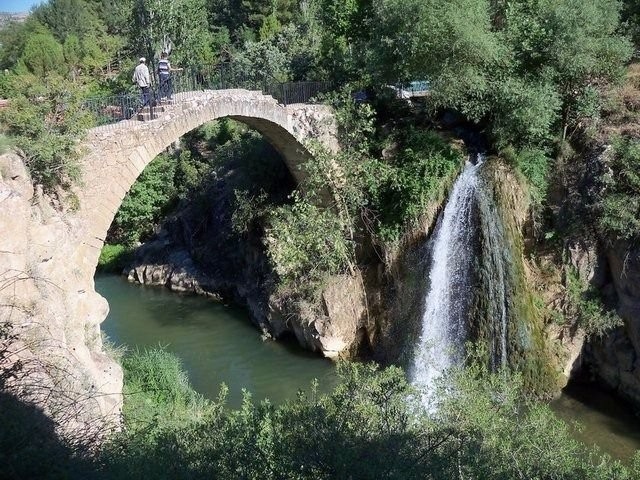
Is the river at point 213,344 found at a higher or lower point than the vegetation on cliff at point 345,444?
lower

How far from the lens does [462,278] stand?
1362 centimetres

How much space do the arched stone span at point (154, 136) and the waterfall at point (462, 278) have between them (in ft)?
15.2

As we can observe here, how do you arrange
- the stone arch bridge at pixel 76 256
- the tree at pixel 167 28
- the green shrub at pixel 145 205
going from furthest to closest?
the tree at pixel 167 28
the green shrub at pixel 145 205
the stone arch bridge at pixel 76 256

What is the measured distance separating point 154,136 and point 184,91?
3006 mm

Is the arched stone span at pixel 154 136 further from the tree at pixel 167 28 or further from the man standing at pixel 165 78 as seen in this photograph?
the tree at pixel 167 28

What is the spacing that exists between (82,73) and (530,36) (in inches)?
1281

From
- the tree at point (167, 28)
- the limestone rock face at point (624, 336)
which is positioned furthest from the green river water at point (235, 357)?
the tree at point (167, 28)

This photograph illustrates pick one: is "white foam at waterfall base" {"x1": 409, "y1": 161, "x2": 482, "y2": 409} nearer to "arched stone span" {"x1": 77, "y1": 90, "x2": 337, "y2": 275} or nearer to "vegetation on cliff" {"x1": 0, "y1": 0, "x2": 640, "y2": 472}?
"vegetation on cliff" {"x1": 0, "y1": 0, "x2": 640, "y2": 472}

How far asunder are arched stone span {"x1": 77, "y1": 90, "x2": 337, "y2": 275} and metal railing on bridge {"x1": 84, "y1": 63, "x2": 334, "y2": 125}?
0.38 meters

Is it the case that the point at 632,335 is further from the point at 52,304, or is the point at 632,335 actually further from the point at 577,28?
the point at 52,304

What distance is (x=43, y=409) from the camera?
6.09 meters

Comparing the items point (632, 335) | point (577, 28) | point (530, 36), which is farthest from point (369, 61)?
point (632, 335)

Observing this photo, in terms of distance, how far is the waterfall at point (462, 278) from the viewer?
13148 mm

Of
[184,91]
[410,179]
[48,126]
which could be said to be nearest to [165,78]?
[184,91]
